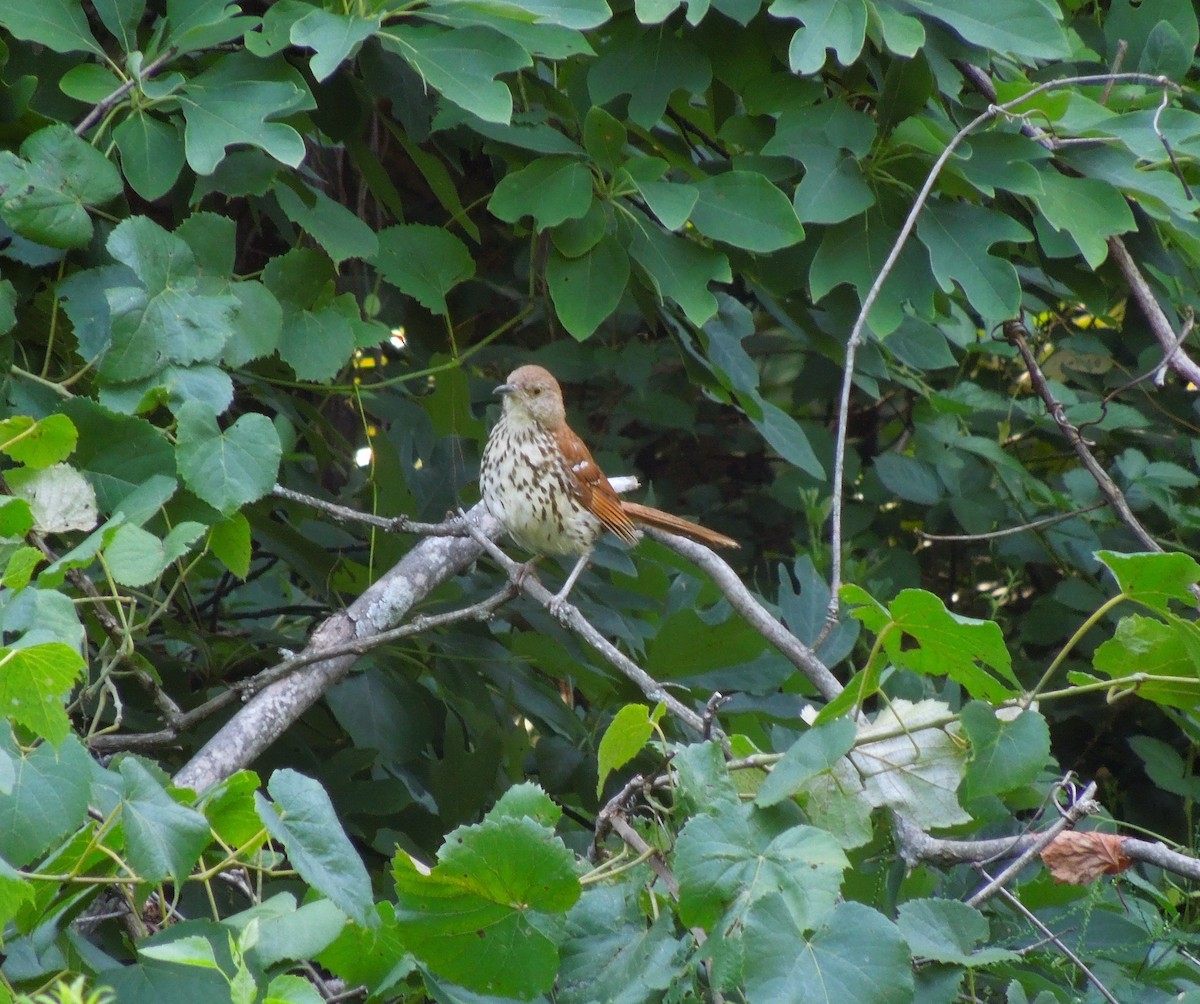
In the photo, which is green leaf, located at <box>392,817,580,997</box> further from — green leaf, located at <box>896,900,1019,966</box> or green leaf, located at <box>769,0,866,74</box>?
green leaf, located at <box>769,0,866,74</box>

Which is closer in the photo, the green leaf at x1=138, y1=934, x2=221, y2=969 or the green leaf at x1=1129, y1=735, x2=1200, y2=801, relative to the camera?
the green leaf at x1=138, y1=934, x2=221, y2=969

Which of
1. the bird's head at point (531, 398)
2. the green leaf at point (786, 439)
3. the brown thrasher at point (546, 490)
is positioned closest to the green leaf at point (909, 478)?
the brown thrasher at point (546, 490)

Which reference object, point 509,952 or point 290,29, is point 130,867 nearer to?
point 509,952

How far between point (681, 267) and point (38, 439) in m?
1.24

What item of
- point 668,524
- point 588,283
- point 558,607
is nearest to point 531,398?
point 668,524

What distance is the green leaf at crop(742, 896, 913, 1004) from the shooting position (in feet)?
4.38

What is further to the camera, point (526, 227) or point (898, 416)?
point (898, 416)

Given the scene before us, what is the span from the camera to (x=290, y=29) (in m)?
2.15

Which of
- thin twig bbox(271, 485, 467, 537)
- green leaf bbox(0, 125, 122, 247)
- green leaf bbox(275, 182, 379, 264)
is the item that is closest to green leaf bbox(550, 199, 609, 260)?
green leaf bbox(275, 182, 379, 264)

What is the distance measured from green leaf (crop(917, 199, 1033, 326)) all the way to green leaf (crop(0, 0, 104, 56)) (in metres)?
1.57

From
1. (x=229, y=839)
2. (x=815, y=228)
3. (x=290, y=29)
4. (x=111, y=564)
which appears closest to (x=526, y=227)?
(x=815, y=228)

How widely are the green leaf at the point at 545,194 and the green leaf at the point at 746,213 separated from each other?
0.22 metres

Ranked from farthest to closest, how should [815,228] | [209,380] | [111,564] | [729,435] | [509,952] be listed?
[729,435]
[815,228]
[209,380]
[111,564]
[509,952]

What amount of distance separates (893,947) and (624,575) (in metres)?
2.14
